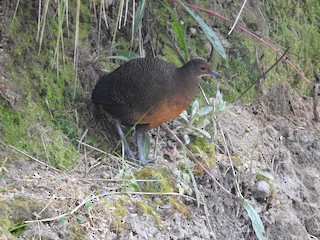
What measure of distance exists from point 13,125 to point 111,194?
Result: 2.28 ft

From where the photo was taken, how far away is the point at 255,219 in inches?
157

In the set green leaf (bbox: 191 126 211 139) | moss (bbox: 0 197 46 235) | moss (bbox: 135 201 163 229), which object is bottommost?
moss (bbox: 135 201 163 229)

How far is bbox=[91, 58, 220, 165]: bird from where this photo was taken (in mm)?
3920

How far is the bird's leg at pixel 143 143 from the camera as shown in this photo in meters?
4.04

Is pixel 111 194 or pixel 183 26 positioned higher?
pixel 183 26

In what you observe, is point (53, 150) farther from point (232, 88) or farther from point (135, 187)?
point (232, 88)

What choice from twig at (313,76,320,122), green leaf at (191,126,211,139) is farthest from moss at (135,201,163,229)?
twig at (313,76,320,122)

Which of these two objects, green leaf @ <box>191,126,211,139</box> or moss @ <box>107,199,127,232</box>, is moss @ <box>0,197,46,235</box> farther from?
green leaf @ <box>191,126,211,139</box>

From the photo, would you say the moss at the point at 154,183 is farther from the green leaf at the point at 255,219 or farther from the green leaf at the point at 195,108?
the green leaf at the point at 195,108

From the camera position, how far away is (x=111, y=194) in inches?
136

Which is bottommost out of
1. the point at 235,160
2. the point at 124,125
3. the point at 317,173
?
the point at 317,173

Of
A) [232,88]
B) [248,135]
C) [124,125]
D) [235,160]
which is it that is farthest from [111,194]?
[232,88]

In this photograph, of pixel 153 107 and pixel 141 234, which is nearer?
pixel 141 234

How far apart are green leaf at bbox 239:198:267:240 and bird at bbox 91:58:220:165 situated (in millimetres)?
659
